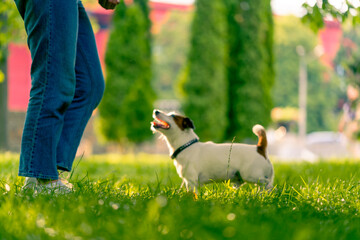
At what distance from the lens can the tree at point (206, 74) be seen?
1697 centimetres

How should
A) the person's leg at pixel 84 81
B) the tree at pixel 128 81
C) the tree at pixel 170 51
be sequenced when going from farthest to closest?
the tree at pixel 170 51, the tree at pixel 128 81, the person's leg at pixel 84 81

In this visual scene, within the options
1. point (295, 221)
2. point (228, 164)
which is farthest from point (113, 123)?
point (295, 221)

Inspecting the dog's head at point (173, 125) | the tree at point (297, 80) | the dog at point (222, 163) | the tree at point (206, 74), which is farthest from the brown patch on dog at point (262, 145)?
the tree at point (297, 80)

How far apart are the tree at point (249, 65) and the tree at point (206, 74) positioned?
0.70 meters

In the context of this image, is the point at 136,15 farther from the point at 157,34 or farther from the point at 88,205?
the point at 157,34

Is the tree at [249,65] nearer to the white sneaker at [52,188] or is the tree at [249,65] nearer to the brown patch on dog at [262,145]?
the brown patch on dog at [262,145]

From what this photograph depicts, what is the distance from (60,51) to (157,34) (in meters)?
33.1

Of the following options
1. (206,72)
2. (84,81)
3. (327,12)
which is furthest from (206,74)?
(84,81)

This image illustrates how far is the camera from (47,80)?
8.34 ft

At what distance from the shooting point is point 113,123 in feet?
54.7

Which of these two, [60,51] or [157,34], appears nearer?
[60,51]

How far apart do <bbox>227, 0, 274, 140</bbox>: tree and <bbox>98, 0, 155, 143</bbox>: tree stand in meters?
3.22

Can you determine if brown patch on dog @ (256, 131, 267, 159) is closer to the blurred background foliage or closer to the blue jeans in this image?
the blue jeans

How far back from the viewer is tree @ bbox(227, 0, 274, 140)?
57.0 ft
